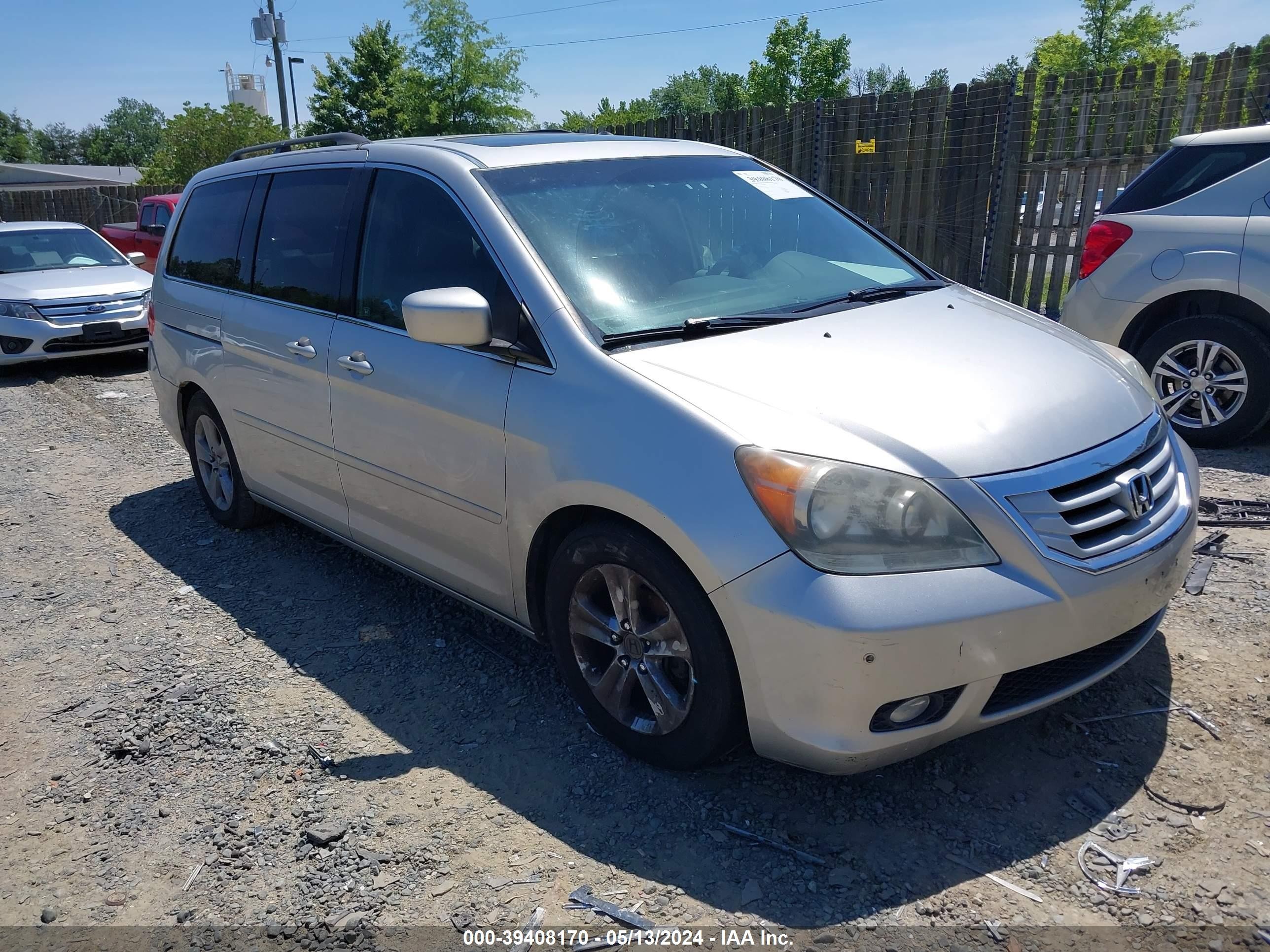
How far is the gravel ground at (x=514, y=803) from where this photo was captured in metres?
2.49

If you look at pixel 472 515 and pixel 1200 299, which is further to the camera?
pixel 1200 299

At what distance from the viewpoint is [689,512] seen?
8.58ft

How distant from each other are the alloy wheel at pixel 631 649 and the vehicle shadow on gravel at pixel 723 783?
221 mm

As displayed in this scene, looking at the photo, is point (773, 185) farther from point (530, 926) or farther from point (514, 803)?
point (530, 926)

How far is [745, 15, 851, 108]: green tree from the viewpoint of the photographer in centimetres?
6150

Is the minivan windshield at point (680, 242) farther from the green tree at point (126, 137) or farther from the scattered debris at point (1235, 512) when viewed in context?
the green tree at point (126, 137)

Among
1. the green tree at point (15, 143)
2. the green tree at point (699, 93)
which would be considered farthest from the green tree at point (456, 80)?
the green tree at point (15, 143)

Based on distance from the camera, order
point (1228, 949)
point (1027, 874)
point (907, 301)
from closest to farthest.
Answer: point (1228, 949) → point (1027, 874) → point (907, 301)

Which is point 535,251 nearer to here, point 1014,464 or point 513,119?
point 1014,464

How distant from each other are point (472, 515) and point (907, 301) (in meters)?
1.77

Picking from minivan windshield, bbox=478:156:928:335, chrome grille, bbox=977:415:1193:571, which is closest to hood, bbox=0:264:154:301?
minivan windshield, bbox=478:156:928:335

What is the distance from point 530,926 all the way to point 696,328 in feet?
5.97

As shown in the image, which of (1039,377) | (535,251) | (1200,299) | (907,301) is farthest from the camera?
(1200,299)

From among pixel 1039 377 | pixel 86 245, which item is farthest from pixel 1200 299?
pixel 86 245
